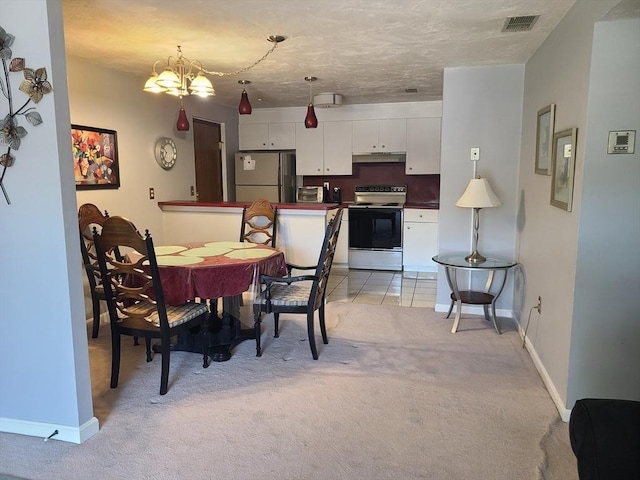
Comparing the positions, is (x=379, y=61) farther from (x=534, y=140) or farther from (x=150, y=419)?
(x=150, y=419)

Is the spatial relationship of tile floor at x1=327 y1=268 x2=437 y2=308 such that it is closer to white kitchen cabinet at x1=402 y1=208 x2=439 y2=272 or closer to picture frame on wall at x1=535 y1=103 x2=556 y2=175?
white kitchen cabinet at x1=402 y1=208 x2=439 y2=272

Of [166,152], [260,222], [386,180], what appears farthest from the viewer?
[386,180]

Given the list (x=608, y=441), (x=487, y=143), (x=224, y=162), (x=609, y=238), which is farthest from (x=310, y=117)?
(x=608, y=441)

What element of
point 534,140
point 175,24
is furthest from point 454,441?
point 175,24

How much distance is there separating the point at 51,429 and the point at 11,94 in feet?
5.17

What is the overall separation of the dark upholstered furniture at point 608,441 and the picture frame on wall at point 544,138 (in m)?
1.92

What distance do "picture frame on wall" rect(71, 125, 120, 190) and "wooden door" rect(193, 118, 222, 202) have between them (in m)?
1.55

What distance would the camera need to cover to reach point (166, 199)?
486 cm

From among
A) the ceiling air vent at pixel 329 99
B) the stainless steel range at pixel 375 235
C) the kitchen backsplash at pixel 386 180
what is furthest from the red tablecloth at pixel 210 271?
the kitchen backsplash at pixel 386 180

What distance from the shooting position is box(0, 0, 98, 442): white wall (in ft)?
6.56

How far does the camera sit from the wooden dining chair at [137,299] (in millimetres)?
2512

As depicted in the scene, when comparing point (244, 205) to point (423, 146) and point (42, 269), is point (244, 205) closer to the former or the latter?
point (42, 269)

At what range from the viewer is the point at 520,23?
9.35 ft

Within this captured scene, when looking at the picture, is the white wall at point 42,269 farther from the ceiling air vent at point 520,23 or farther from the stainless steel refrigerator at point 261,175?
the stainless steel refrigerator at point 261,175
